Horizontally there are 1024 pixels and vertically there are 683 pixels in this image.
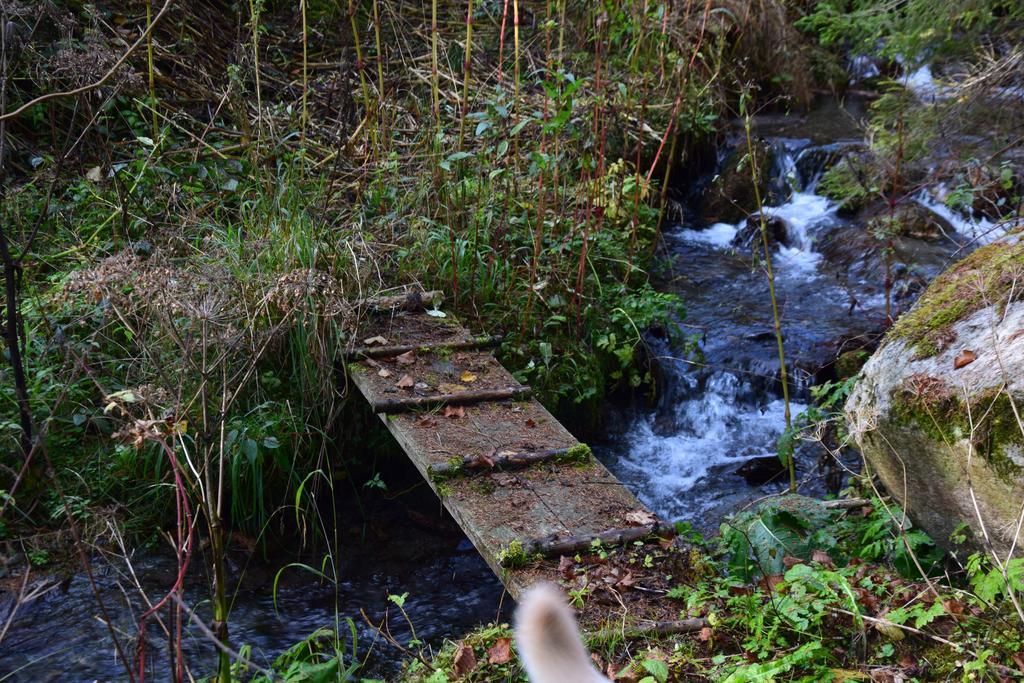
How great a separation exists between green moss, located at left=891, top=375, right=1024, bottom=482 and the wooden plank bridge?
97cm

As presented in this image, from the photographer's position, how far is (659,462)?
5.41 meters

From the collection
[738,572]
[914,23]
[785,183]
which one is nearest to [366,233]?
[738,572]

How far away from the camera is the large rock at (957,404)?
110 inches

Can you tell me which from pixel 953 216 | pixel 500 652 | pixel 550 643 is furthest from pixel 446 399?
pixel 953 216

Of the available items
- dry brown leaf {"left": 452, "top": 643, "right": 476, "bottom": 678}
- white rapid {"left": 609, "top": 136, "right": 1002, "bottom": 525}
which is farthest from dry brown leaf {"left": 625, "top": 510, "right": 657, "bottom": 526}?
white rapid {"left": 609, "top": 136, "right": 1002, "bottom": 525}

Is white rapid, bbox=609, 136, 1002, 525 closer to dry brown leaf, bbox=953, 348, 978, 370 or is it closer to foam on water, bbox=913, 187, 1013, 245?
foam on water, bbox=913, 187, 1013, 245

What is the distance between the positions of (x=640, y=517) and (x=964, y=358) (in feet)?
Answer: 4.29

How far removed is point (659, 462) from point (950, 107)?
3147 millimetres

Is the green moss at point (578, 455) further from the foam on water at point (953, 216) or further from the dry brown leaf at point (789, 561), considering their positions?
the foam on water at point (953, 216)

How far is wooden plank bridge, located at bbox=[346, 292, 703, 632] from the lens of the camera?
119 inches

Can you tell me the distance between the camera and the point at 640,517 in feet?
11.0

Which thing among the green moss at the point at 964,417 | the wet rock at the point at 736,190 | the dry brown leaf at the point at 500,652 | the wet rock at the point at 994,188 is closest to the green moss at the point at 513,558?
the dry brown leaf at the point at 500,652

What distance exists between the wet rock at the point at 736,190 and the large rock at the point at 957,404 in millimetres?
4830

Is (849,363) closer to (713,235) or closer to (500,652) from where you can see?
(713,235)
